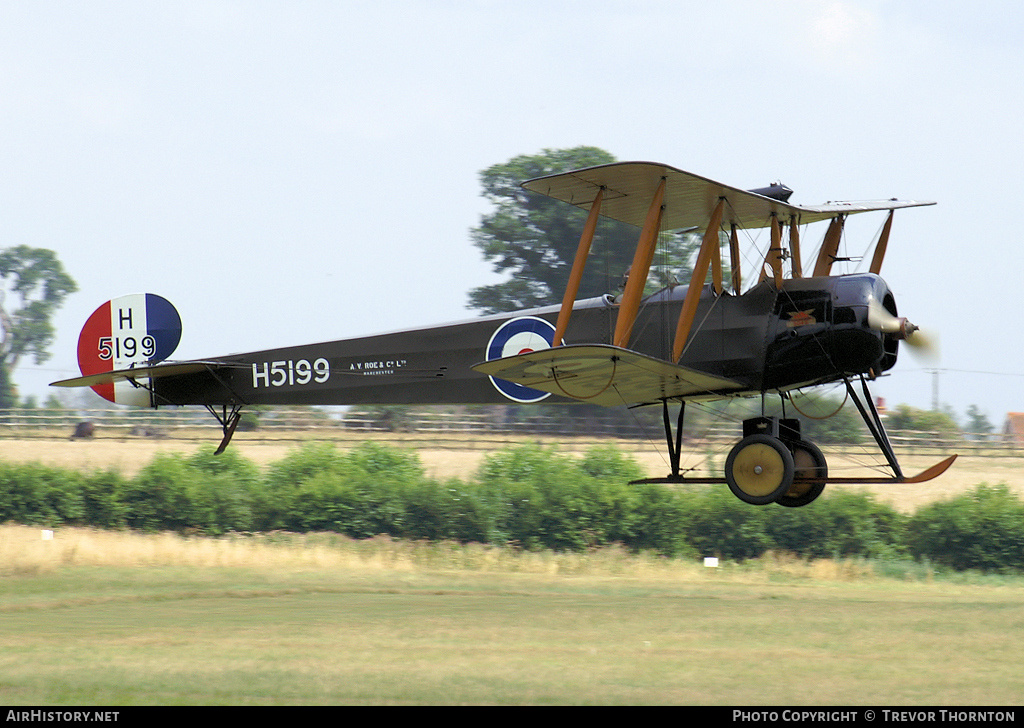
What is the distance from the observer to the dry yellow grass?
2770 centimetres

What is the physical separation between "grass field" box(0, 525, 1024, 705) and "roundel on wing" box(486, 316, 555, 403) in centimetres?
264

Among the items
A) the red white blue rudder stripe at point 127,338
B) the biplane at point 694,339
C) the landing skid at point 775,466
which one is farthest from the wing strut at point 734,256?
the red white blue rudder stripe at point 127,338

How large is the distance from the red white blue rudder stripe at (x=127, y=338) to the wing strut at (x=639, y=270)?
21.8 feet

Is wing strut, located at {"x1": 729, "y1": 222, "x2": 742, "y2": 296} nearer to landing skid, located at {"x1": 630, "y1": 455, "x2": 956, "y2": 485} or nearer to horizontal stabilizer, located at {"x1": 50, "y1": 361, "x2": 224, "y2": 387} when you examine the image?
landing skid, located at {"x1": 630, "y1": 455, "x2": 956, "y2": 485}

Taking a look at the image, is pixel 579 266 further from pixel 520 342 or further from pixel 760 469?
pixel 760 469

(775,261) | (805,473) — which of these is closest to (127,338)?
(775,261)

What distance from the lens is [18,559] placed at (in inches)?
752

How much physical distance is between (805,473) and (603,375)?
2.49 metres

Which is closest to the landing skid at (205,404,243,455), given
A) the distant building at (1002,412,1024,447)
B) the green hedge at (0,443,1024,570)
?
the green hedge at (0,443,1024,570)

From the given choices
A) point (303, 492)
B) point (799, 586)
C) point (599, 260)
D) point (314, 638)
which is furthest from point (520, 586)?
point (599, 260)

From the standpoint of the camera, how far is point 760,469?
34.9 ft

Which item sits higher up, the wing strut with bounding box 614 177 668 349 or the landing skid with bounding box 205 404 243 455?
the wing strut with bounding box 614 177 668 349

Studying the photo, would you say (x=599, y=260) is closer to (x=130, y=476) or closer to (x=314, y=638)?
(x=130, y=476)
